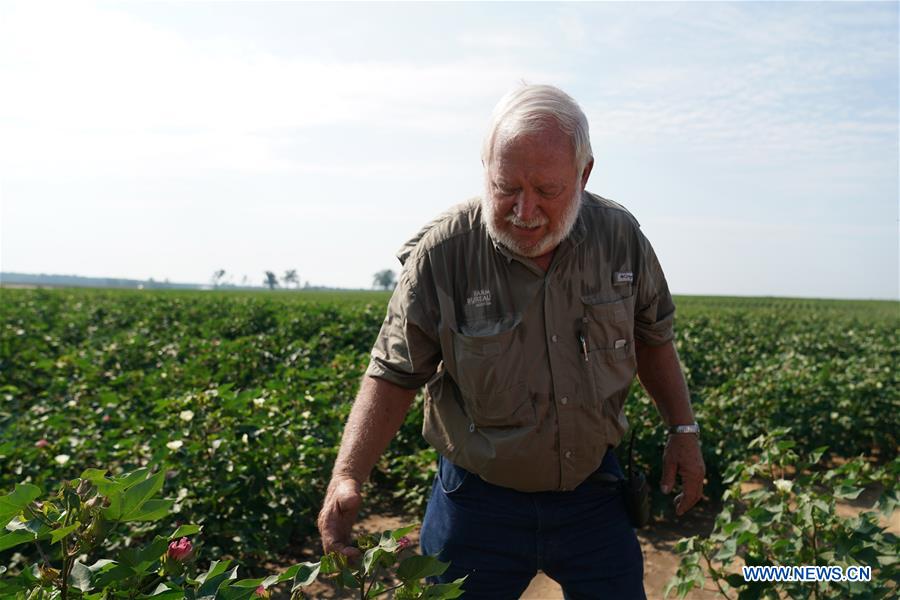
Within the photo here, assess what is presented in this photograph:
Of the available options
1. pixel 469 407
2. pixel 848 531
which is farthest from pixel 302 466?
pixel 848 531

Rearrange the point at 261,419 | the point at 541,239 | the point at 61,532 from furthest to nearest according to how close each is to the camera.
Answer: the point at 261,419 → the point at 541,239 → the point at 61,532

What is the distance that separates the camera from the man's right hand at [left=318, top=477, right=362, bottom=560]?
65.4 inches

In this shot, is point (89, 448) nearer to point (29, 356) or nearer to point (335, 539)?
point (335, 539)

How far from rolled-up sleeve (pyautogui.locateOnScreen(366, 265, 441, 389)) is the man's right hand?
0.32 meters

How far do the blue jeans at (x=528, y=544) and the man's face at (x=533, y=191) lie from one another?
27.4 inches

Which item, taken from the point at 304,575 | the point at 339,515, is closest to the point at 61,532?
the point at 304,575

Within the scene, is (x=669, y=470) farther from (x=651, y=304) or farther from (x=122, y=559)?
(x=122, y=559)

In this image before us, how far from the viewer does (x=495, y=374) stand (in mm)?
1883

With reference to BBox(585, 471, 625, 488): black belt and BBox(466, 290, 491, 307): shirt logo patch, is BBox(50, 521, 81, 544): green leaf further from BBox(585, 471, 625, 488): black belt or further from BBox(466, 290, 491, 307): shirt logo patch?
BBox(585, 471, 625, 488): black belt

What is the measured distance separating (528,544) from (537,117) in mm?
1158

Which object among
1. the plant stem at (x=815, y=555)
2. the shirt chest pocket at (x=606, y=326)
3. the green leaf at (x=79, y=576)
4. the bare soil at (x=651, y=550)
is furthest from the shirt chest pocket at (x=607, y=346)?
the bare soil at (x=651, y=550)

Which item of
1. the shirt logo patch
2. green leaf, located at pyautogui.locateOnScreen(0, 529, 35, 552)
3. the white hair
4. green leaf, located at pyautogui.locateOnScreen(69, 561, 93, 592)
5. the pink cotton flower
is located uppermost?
the white hair

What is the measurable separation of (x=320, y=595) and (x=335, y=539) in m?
2.18

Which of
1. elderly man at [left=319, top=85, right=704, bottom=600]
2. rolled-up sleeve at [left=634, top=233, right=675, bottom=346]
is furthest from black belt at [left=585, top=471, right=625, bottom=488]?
rolled-up sleeve at [left=634, top=233, right=675, bottom=346]
